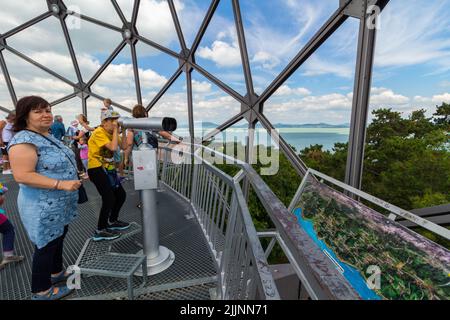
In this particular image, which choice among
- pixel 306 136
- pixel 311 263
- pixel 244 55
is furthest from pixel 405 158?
pixel 311 263

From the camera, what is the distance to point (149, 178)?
7.23 ft

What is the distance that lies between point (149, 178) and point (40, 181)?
825mm

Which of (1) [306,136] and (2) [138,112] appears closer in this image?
(2) [138,112]

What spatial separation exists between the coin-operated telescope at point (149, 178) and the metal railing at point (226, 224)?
23.5 inches

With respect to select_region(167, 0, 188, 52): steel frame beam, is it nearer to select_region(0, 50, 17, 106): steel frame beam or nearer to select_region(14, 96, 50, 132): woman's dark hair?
select_region(14, 96, 50, 132): woman's dark hair

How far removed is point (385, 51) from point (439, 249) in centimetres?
253

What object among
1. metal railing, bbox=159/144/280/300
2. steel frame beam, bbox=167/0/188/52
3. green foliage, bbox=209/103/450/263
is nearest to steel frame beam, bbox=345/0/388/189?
green foliage, bbox=209/103/450/263

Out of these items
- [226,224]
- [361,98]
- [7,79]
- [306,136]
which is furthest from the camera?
[7,79]

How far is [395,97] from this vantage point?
324 cm

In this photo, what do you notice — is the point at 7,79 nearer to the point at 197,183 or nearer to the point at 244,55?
the point at 244,55

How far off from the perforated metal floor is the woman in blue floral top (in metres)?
0.42

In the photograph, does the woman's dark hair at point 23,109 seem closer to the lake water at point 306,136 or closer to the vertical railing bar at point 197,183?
the vertical railing bar at point 197,183

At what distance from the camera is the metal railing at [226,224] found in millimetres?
884
